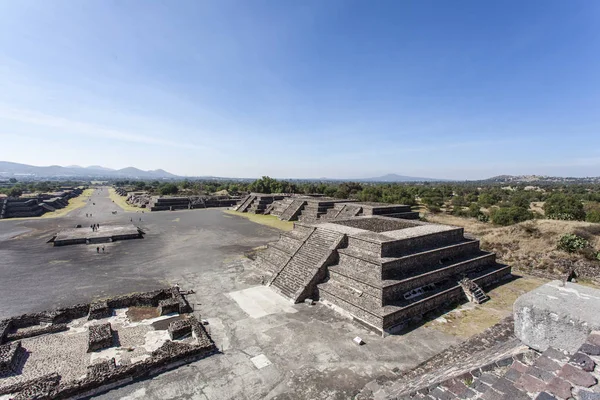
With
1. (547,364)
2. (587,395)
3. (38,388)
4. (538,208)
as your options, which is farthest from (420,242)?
(538,208)

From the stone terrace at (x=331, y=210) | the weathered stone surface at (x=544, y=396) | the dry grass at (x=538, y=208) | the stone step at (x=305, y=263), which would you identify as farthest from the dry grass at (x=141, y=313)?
the dry grass at (x=538, y=208)

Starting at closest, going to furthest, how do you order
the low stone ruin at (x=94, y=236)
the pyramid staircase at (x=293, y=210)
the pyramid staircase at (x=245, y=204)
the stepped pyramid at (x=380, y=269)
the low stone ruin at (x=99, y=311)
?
1. the stepped pyramid at (x=380, y=269)
2. the low stone ruin at (x=99, y=311)
3. the low stone ruin at (x=94, y=236)
4. the pyramid staircase at (x=293, y=210)
5. the pyramid staircase at (x=245, y=204)

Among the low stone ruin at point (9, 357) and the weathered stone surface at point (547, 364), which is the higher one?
the weathered stone surface at point (547, 364)

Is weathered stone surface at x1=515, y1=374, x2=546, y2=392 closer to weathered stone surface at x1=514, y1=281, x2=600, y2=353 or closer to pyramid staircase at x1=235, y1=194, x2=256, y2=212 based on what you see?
weathered stone surface at x1=514, y1=281, x2=600, y2=353

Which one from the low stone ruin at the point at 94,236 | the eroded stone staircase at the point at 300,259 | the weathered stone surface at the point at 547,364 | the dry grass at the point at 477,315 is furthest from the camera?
the low stone ruin at the point at 94,236

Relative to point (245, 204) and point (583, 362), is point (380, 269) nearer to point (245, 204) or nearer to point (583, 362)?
point (583, 362)

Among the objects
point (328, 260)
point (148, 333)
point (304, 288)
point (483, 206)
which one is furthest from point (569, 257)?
point (483, 206)

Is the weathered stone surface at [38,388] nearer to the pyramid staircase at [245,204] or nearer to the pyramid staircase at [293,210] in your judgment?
the pyramid staircase at [293,210]

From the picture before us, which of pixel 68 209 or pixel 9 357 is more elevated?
pixel 9 357
